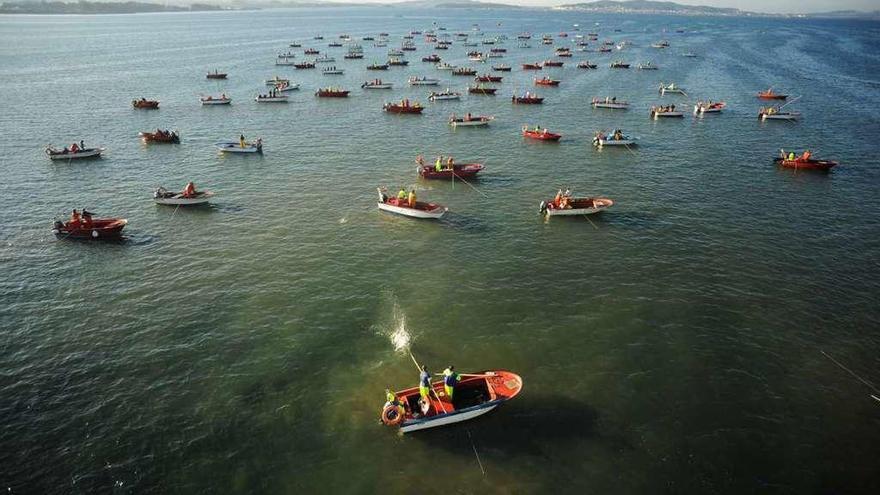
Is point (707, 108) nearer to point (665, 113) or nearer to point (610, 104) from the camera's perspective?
point (665, 113)

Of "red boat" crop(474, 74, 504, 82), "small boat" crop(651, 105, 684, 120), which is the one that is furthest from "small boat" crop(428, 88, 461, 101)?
"small boat" crop(651, 105, 684, 120)

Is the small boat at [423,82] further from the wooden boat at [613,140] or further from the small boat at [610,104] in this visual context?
the wooden boat at [613,140]

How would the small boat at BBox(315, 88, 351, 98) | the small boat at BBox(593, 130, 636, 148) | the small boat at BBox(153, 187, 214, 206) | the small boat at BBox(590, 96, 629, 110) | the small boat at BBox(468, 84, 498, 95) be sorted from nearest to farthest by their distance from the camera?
1. the small boat at BBox(153, 187, 214, 206)
2. the small boat at BBox(593, 130, 636, 148)
3. the small boat at BBox(590, 96, 629, 110)
4. the small boat at BBox(315, 88, 351, 98)
5. the small boat at BBox(468, 84, 498, 95)

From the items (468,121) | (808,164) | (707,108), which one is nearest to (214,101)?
(468,121)

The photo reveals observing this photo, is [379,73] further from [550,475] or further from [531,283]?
[550,475]

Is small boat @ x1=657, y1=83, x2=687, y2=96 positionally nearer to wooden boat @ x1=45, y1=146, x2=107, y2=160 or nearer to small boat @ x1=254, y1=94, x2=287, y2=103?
small boat @ x1=254, y1=94, x2=287, y2=103
